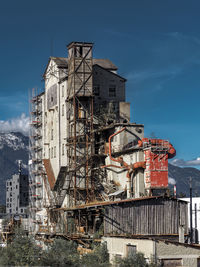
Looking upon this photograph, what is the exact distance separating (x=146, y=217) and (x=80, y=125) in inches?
927

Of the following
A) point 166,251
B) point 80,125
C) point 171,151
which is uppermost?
point 80,125

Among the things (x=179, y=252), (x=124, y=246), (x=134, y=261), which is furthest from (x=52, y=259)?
(x=179, y=252)

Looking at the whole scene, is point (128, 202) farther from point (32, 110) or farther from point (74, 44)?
point (32, 110)

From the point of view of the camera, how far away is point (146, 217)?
52375 mm

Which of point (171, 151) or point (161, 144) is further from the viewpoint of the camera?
point (171, 151)

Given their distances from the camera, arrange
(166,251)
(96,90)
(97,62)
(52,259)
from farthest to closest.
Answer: (97,62), (96,90), (166,251), (52,259)

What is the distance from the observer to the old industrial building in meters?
53.8

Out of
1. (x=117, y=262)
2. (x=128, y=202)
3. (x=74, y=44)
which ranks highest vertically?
(x=74, y=44)

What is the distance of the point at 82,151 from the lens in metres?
72.3

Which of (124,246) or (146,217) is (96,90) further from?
(124,246)

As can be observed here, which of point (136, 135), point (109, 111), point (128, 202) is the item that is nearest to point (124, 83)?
point (109, 111)

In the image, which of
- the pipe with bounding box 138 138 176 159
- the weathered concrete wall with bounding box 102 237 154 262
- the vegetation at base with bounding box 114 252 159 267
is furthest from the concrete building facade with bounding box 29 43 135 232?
the vegetation at base with bounding box 114 252 159 267

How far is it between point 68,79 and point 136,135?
1336cm

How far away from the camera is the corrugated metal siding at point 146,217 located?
52.5m
